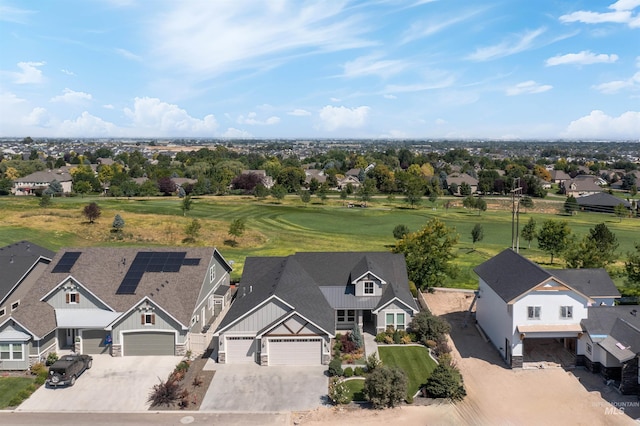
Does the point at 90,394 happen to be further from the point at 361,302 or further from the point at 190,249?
the point at 361,302

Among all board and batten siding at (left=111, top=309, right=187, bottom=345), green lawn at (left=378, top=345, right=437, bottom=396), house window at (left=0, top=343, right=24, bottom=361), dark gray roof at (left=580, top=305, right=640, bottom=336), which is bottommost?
green lawn at (left=378, top=345, right=437, bottom=396)

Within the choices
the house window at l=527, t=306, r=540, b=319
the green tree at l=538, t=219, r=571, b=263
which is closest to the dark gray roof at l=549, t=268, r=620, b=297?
the house window at l=527, t=306, r=540, b=319

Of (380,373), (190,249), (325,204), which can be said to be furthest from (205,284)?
(325,204)

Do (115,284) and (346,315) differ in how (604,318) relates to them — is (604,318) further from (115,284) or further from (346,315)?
(115,284)

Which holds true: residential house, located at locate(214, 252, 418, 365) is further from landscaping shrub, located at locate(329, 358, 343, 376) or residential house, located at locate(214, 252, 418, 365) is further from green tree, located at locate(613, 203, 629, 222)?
green tree, located at locate(613, 203, 629, 222)

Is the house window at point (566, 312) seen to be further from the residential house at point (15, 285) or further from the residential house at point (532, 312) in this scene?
the residential house at point (15, 285)

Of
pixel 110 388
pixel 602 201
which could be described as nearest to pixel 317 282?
pixel 110 388
